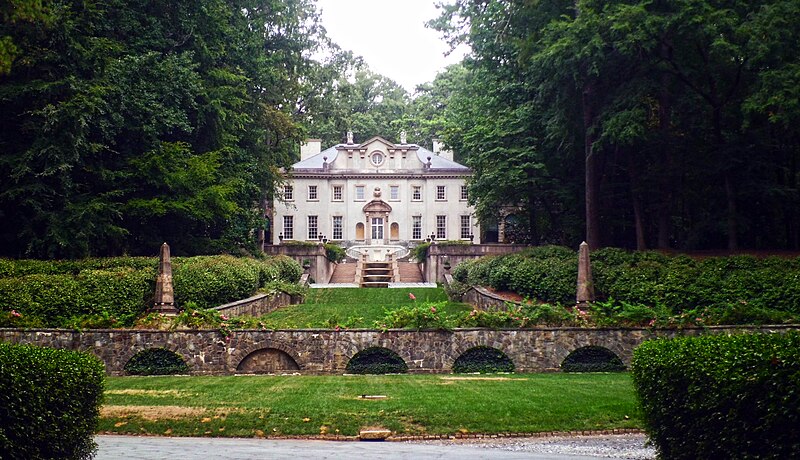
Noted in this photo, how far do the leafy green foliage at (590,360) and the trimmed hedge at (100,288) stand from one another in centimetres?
992

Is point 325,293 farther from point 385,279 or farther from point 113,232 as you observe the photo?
point 113,232

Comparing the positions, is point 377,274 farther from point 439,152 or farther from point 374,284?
point 439,152

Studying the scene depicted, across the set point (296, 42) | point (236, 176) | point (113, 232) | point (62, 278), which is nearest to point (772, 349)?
point (62, 278)

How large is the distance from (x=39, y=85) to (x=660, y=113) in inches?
789

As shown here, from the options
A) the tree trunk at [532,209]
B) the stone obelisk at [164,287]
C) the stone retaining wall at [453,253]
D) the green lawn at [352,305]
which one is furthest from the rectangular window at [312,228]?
the stone obelisk at [164,287]

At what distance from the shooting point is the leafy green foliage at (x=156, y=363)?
16672mm

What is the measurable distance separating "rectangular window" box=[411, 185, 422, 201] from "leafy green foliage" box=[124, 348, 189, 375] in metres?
45.9

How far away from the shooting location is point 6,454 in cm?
670

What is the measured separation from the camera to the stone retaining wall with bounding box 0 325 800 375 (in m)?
16.7

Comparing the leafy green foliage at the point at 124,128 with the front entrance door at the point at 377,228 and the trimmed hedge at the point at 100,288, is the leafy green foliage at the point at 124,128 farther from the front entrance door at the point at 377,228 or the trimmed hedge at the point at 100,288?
the front entrance door at the point at 377,228

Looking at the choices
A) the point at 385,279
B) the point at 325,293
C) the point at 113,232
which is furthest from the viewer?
the point at 385,279

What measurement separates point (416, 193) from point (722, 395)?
55.7 metres

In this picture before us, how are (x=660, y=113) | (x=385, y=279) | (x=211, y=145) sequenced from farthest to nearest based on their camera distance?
(x=385, y=279)
(x=211, y=145)
(x=660, y=113)

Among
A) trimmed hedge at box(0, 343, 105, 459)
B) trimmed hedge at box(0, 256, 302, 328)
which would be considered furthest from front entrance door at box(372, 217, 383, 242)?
trimmed hedge at box(0, 343, 105, 459)
